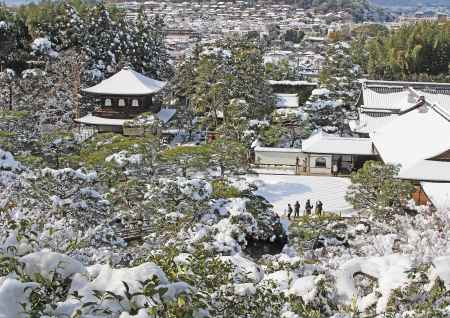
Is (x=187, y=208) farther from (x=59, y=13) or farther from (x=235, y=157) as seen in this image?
(x=59, y=13)

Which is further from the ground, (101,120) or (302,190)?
(101,120)

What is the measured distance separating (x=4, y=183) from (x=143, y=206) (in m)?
2.89

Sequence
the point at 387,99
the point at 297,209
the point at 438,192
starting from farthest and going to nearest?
the point at 387,99, the point at 297,209, the point at 438,192

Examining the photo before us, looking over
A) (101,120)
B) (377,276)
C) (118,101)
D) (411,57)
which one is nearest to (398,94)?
(411,57)

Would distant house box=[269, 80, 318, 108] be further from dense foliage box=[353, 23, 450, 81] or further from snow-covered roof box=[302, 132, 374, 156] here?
snow-covered roof box=[302, 132, 374, 156]

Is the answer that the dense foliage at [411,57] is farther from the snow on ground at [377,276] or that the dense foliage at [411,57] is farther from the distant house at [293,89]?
the snow on ground at [377,276]

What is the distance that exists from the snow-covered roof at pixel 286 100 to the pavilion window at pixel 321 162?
27.9ft

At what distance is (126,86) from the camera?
25.4 metres

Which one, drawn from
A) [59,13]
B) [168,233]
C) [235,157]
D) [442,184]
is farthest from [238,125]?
[59,13]

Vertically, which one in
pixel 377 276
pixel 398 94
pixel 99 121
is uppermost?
pixel 377 276

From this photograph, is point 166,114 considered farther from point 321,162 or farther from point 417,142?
point 417,142

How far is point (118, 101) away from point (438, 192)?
15.0 m

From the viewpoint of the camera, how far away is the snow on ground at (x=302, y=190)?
56.6 ft

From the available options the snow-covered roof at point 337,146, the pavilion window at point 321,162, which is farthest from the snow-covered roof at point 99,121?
the pavilion window at point 321,162
